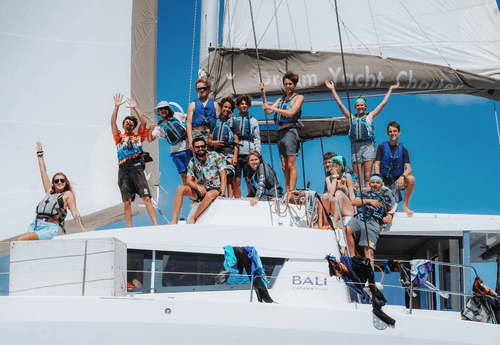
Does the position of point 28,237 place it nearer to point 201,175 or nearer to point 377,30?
point 201,175

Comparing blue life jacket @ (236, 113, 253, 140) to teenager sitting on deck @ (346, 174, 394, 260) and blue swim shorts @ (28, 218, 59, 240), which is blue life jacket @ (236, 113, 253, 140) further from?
blue swim shorts @ (28, 218, 59, 240)

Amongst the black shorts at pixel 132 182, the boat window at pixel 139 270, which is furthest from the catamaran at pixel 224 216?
the black shorts at pixel 132 182

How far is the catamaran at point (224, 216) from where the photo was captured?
13.8ft

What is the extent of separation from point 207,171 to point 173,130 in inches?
36.4

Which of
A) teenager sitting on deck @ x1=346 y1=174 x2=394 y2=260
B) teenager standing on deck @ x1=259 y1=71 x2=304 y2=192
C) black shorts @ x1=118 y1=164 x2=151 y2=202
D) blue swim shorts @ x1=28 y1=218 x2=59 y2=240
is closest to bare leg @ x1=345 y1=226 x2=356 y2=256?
teenager sitting on deck @ x1=346 y1=174 x2=394 y2=260

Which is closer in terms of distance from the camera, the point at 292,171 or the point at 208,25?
the point at 292,171

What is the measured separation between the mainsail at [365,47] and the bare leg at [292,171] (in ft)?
5.82

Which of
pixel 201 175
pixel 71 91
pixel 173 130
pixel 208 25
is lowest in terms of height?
pixel 201 175

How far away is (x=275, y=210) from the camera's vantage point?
6.07 metres

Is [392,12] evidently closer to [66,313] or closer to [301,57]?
[301,57]

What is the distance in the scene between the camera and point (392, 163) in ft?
24.6

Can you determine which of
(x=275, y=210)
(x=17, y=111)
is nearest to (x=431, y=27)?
(x=275, y=210)

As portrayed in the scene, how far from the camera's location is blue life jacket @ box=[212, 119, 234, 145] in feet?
22.3

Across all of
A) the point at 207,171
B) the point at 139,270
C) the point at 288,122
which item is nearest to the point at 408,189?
the point at 288,122
